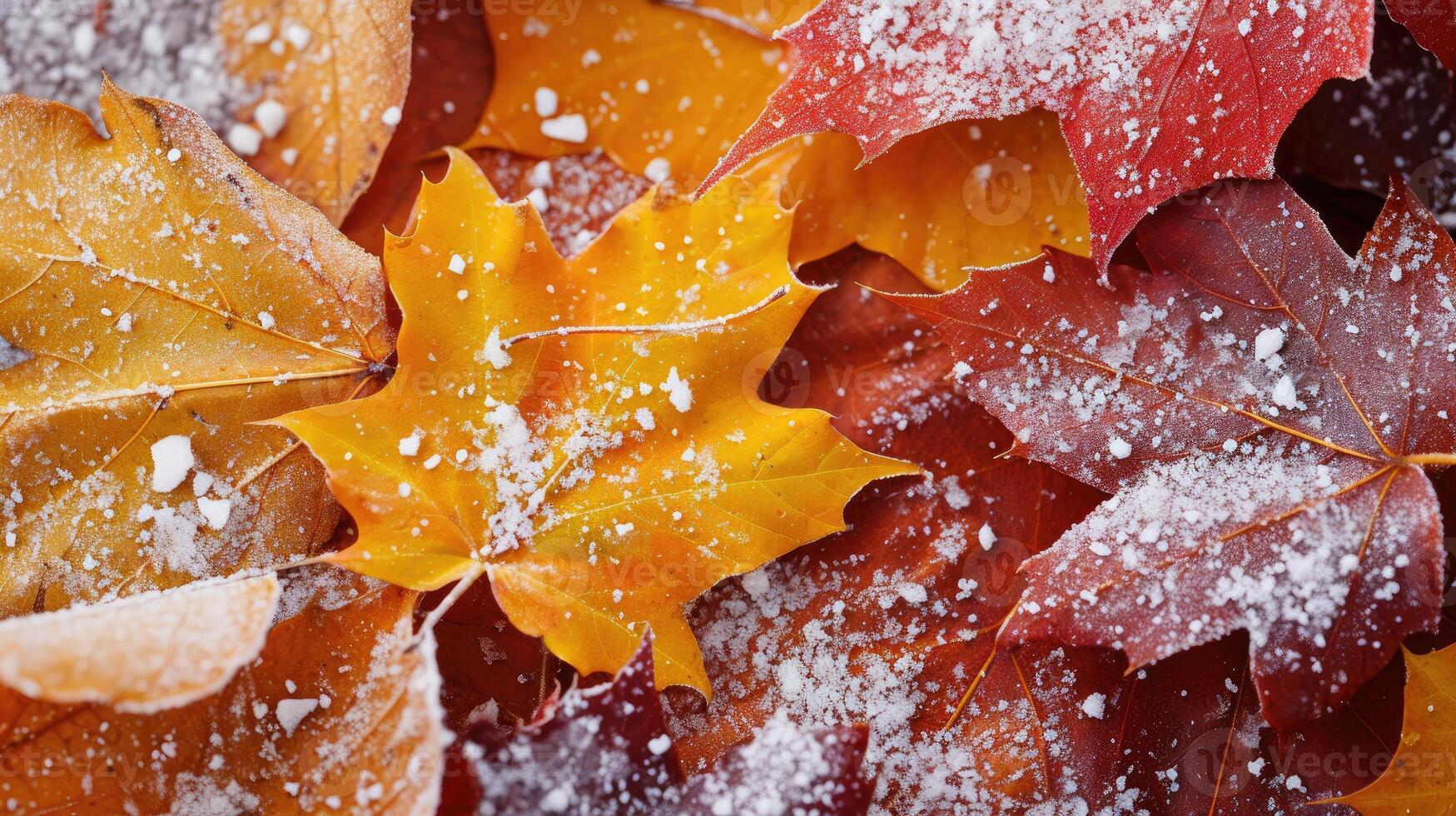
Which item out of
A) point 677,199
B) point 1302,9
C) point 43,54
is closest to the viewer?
point 1302,9

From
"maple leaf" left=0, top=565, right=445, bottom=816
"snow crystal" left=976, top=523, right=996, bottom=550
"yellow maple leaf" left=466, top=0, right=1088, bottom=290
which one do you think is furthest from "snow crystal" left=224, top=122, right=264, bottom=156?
"snow crystal" left=976, top=523, right=996, bottom=550

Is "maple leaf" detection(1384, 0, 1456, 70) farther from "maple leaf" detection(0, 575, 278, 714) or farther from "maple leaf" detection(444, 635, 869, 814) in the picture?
"maple leaf" detection(0, 575, 278, 714)

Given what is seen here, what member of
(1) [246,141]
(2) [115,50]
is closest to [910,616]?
(1) [246,141]

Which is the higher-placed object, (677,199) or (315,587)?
(677,199)

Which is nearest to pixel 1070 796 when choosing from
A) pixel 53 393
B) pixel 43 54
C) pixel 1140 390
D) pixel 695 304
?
pixel 1140 390

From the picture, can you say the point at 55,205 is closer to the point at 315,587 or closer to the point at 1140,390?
the point at 315,587

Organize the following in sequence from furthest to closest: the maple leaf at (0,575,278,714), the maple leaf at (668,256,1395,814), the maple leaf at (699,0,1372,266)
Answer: the maple leaf at (668,256,1395,814) < the maple leaf at (699,0,1372,266) < the maple leaf at (0,575,278,714)

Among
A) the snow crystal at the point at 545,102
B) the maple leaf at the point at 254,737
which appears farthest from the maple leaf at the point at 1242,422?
the maple leaf at the point at 254,737
